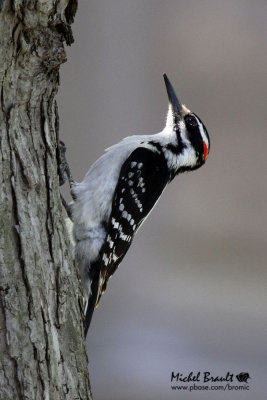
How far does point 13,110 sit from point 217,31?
13.7 ft

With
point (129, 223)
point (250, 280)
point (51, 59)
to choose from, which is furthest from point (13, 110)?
point (250, 280)

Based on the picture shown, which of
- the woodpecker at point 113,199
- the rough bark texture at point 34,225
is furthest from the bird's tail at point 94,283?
the rough bark texture at point 34,225

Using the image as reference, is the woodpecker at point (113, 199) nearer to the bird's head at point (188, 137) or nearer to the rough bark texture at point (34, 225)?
the bird's head at point (188, 137)

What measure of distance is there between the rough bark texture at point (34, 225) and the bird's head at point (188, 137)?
62.1 inches

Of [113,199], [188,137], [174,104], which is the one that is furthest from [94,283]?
[174,104]

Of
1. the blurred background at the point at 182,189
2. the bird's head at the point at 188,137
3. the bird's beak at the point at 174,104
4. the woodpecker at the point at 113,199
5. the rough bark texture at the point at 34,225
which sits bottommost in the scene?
the rough bark texture at the point at 34,225

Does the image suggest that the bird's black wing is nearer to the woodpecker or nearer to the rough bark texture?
the woodpecker

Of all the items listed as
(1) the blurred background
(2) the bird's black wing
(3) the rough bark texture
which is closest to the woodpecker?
(2) the bird's black wing

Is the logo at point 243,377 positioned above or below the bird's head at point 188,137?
below

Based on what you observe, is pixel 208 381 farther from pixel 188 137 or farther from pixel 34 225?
pixel 34 225

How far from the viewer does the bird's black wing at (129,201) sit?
13.0 feet

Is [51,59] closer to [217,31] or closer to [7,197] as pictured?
[7,197]

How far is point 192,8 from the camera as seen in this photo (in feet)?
21.7

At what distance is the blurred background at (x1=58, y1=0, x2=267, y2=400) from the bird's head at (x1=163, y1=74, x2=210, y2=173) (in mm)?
2101
